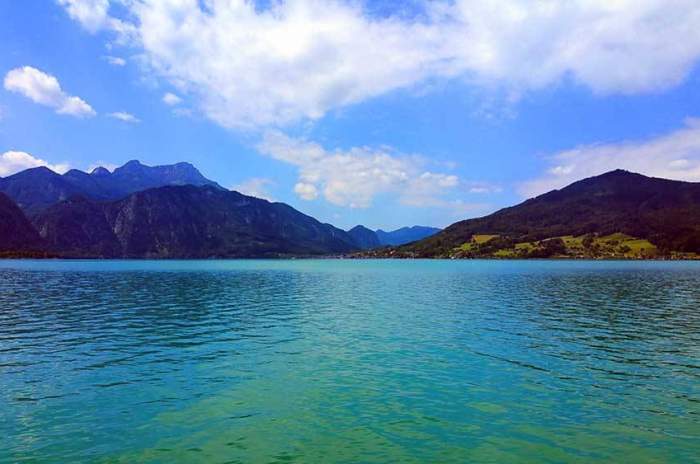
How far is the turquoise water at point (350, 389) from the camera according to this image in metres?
18.5

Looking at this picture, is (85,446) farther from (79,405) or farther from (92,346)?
(92,346)

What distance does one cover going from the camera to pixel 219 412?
2261cm

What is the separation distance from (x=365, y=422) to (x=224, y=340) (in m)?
23.6

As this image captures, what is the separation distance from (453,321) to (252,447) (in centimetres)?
3715

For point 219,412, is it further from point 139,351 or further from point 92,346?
point 92,346

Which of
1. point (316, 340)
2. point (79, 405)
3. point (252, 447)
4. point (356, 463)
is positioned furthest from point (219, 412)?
point (316, 340)

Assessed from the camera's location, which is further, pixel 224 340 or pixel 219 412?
pixel 224 340

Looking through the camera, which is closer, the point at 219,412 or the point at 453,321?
the point at 219,412

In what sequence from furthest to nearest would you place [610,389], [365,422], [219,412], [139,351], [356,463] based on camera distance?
[139,351]
[610,389]
[219,412]
[365,422]
[356,463]

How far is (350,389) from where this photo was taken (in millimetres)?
26328

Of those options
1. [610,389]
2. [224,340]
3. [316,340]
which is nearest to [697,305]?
[610,389]

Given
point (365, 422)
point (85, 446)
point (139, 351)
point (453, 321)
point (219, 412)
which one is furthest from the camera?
point (453, 321)

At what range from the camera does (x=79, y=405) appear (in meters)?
23.1

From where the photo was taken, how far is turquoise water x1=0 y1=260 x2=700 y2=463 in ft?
60.6
